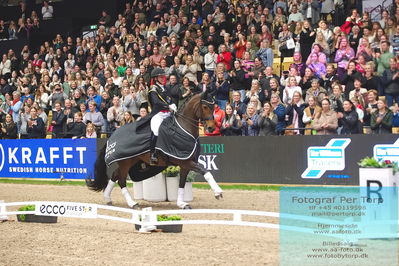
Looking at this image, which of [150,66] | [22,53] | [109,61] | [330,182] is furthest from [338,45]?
[22,53]

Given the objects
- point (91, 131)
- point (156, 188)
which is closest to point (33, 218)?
point (156, 188)

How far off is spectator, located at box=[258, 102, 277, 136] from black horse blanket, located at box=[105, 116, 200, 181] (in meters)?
4.08

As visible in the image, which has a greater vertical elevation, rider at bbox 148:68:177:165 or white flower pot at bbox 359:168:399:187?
rider at bbox 148:68:177:165

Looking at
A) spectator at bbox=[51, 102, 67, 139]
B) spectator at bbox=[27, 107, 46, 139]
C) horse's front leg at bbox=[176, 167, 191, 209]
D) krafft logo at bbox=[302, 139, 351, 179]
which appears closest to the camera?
horse's front leg at bbox=[176, 167, 191, 209]

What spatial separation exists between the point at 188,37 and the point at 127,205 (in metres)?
Answer: 9.02

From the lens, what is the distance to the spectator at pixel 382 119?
1716 centimetres

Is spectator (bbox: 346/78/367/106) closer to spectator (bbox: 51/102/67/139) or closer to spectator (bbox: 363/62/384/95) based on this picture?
spectator (bbox: 363/62/384/95)

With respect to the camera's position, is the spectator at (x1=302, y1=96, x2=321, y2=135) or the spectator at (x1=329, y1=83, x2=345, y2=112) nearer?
the spectator at (x1=329, y1=83, x2=345, y2=112)

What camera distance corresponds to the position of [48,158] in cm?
2409

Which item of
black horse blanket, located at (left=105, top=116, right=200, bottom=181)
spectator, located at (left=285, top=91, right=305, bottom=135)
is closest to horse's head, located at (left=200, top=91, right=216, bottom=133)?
black horse blanket, located at (left=105, top=116, right=200, bottom=181)

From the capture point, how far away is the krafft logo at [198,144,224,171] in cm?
2017

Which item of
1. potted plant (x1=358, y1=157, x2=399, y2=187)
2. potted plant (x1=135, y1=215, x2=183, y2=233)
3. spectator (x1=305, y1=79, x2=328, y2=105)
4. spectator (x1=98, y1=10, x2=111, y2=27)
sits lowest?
potted plant (x1=135, y1=215, x2=183, y2=233)

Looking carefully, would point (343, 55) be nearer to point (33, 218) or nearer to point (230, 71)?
point (230, 71)

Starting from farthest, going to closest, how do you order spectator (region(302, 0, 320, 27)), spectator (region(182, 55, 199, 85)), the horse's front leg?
1. spectator (region(182, 55, 199, 85))
2. spectator (region(302, 0, 320, 27))
3. the horse's front leg
